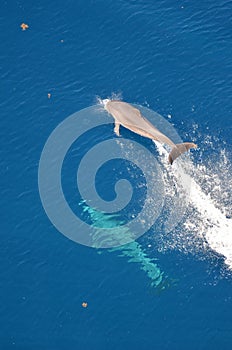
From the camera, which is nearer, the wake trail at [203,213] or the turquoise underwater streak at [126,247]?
the turquoise underwater streak at [126,247]

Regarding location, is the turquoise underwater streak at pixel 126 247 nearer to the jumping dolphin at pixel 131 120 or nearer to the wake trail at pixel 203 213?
the wake trail at pixel 203 213

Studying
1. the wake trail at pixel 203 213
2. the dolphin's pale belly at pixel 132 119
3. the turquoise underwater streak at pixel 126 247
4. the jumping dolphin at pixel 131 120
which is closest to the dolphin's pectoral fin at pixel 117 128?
the jumping dolphin at pixel 131 120

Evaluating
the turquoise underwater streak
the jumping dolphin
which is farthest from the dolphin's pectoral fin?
the turquoise underwater streak

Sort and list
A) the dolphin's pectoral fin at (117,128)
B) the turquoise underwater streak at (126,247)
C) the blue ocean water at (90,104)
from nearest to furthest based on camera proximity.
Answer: the blue ocean water at (90,104)
the turquoise underwater streak at (126,247)
the dolphin's pectoral fin at (117,128)

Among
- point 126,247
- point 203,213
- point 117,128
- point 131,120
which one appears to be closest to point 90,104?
point 117,128

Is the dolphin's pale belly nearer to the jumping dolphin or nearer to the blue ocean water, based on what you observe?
the jumping dolphin

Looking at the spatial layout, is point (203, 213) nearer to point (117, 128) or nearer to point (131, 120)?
point (131, 120)
